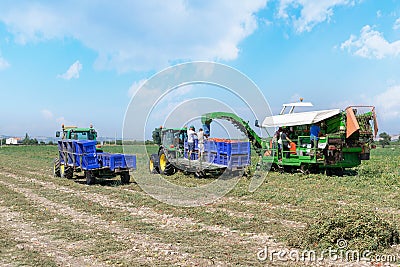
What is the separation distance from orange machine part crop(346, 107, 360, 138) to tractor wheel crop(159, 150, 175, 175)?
7.13 meters

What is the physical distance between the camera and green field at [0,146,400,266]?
620 centimetres

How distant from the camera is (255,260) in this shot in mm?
5910

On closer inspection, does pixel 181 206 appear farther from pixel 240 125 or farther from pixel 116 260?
pixel 240 125

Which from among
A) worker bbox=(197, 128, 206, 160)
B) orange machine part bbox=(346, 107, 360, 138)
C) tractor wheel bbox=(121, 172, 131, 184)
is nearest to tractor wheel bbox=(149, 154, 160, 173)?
worker bbox=(197, 128, 206, 160)

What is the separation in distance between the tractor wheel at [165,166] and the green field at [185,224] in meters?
3.90

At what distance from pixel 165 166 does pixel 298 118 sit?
585 centimetres

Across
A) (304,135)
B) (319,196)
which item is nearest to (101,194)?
(319,196)

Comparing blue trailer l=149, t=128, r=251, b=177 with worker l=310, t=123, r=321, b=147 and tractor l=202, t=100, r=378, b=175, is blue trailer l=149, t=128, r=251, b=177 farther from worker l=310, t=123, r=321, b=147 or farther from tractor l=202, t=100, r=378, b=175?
worker l=310, t=123, r=321, b=147

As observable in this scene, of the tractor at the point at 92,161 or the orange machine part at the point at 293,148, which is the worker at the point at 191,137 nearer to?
the tractor at the point at 92,161

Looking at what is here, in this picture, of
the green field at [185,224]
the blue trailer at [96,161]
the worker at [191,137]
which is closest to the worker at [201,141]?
the worker at [191,137]

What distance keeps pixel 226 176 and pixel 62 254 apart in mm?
A: 9928

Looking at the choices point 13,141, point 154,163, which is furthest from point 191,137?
point 13,141

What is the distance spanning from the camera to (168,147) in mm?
17594

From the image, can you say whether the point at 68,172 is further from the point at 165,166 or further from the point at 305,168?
the point at 305,168
